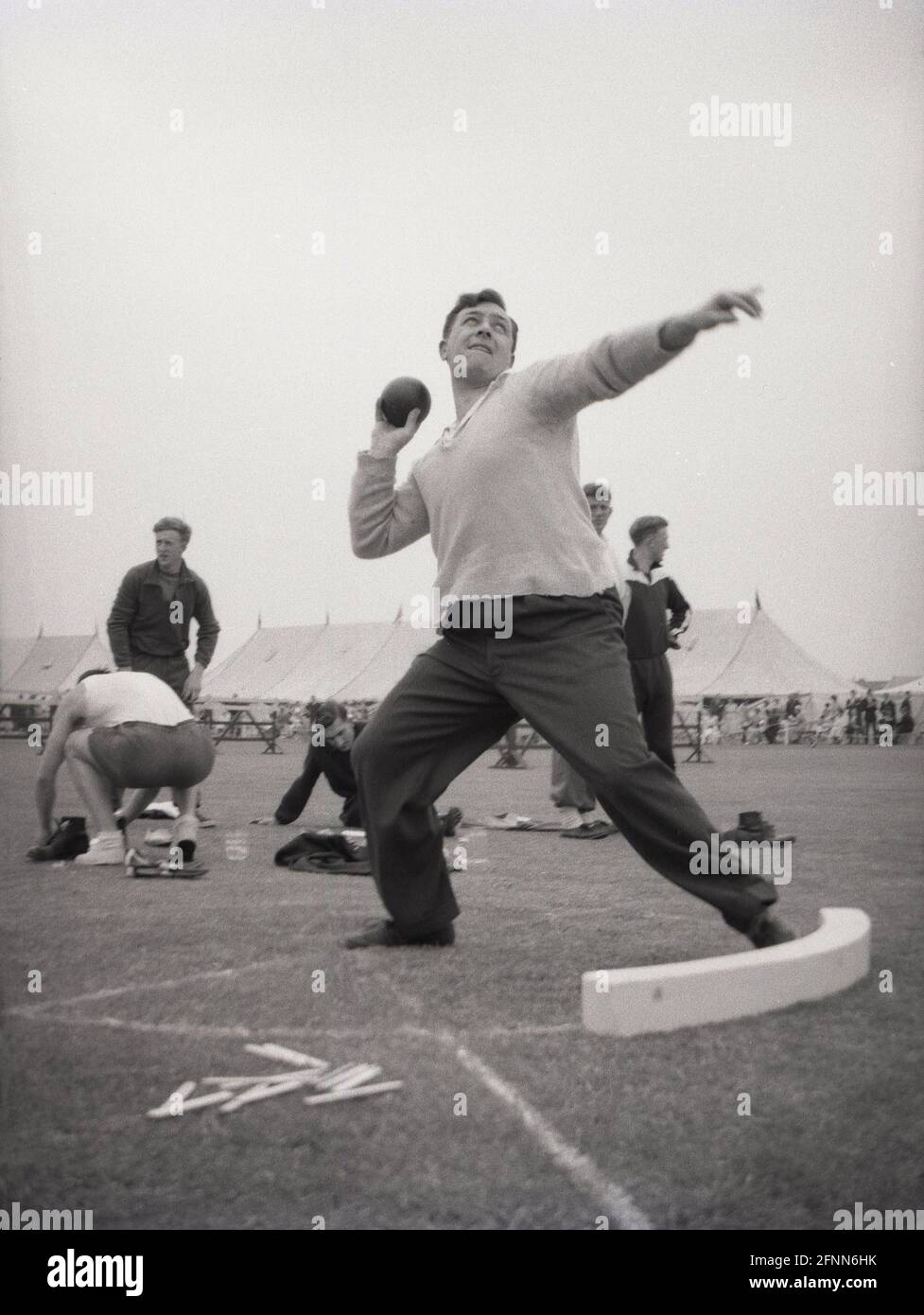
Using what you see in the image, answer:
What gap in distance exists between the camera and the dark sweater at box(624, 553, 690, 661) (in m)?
6.21

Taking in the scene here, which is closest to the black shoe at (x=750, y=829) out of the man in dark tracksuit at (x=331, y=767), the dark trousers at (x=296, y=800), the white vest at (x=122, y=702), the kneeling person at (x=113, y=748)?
the man in dark tracksuit at (x=331, y=767)

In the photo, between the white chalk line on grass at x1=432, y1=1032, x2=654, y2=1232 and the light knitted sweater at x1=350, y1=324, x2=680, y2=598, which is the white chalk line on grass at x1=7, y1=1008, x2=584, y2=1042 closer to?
the white chalk line on grass at x1=432, y1=1032, x2=654, y2=1232

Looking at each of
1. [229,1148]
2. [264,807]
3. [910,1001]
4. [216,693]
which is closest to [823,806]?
[264,807]

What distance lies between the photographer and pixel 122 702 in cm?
475

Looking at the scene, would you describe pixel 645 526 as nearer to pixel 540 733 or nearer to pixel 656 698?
pixel 656 698

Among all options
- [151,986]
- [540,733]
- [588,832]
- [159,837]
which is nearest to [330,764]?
[159,837]

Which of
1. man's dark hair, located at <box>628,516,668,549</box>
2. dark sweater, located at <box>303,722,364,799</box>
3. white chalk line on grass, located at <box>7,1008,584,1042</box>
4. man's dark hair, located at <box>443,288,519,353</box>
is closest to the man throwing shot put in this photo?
man's dark hair, located at <box>443,288,519,353</box>

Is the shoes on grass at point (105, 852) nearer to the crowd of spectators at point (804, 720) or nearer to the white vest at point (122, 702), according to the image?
the white vest at point (122, 702)

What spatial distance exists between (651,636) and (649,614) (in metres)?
0.13

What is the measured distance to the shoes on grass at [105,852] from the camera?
4.66 m

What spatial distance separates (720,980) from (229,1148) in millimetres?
1063

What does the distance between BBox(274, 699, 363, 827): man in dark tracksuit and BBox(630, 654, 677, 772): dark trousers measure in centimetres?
160

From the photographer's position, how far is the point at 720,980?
2326mm
